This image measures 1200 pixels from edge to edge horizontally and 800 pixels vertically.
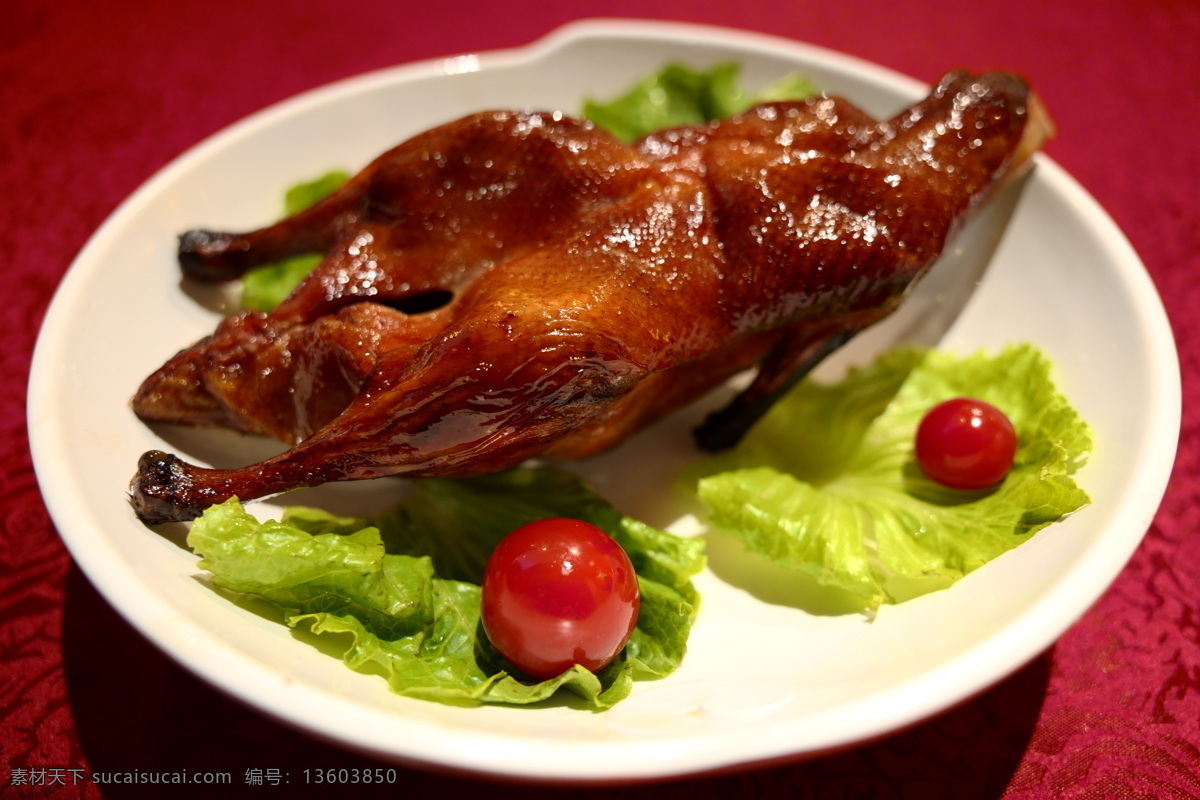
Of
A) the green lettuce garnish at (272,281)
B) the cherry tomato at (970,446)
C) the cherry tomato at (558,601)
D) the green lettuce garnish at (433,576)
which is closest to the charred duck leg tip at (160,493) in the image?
the green lettuce garnish at (433,576)

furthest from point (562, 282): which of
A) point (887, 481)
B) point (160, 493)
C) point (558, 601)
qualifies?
point (887, 481)

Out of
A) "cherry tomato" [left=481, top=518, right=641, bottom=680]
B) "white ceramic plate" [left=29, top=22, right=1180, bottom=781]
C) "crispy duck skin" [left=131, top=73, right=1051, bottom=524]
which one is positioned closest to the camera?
"white ceramic plate" [left=29, top=22, right=1180, bottom=781]

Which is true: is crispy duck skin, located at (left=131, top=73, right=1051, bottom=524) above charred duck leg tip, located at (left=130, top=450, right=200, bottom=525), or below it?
above

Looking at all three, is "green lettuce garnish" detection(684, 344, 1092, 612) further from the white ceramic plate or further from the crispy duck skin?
the crispy duck skin

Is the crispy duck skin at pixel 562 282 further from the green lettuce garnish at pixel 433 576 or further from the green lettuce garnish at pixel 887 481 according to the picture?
the green lettuce garnish at pixel 887 481

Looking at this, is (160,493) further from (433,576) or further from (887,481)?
(887,481)

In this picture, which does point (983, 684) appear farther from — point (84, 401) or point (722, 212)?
point (84, 401)

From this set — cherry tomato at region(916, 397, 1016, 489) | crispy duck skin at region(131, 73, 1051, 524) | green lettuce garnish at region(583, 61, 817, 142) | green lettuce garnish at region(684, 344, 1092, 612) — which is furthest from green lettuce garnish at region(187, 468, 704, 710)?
green lettuce garnish at region(583, 61, 817, 142)
